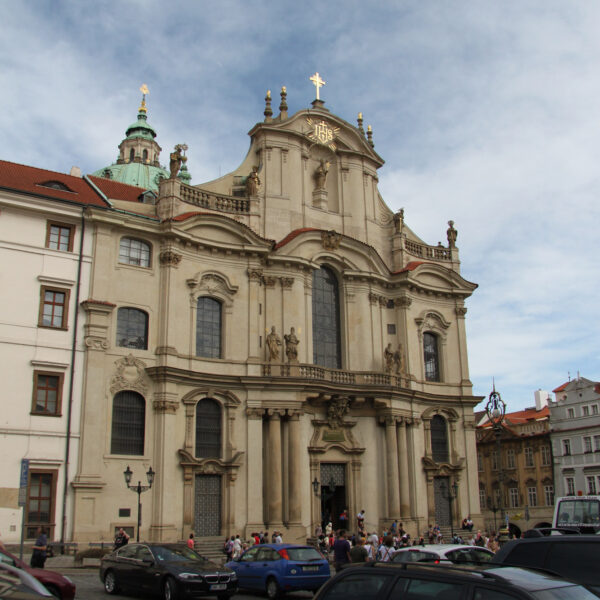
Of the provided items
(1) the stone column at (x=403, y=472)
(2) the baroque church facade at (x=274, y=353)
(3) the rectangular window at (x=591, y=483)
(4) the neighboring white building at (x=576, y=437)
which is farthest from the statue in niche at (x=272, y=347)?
(3) the rectangular window at (x=591, y=483)

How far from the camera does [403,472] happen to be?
1497 inches

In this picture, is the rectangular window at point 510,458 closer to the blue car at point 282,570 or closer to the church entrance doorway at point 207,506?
the church entrance doorway at point 207,506

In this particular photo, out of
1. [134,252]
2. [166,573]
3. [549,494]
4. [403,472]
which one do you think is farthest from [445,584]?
[549,494]

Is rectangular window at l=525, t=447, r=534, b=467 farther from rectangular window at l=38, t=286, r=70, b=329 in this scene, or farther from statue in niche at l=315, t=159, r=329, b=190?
rectangular window at l=38, t=286, r=70, b=329

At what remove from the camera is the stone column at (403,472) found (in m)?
37.2

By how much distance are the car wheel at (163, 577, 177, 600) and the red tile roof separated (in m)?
19.1

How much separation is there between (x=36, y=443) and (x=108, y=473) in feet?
10.6

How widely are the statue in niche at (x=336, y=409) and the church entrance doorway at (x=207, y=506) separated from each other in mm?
6747

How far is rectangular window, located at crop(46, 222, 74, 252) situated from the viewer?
3092cm

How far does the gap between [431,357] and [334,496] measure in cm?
1050

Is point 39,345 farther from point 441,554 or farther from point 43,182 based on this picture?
point 441,554

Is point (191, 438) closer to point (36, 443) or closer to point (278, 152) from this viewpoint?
point (36, 443)

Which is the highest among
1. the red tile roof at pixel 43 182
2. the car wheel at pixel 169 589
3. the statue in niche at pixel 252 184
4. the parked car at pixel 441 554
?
the statue in niche at pixel 252 184

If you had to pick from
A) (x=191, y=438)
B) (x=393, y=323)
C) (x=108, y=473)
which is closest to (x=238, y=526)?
(x=191, y=438)
